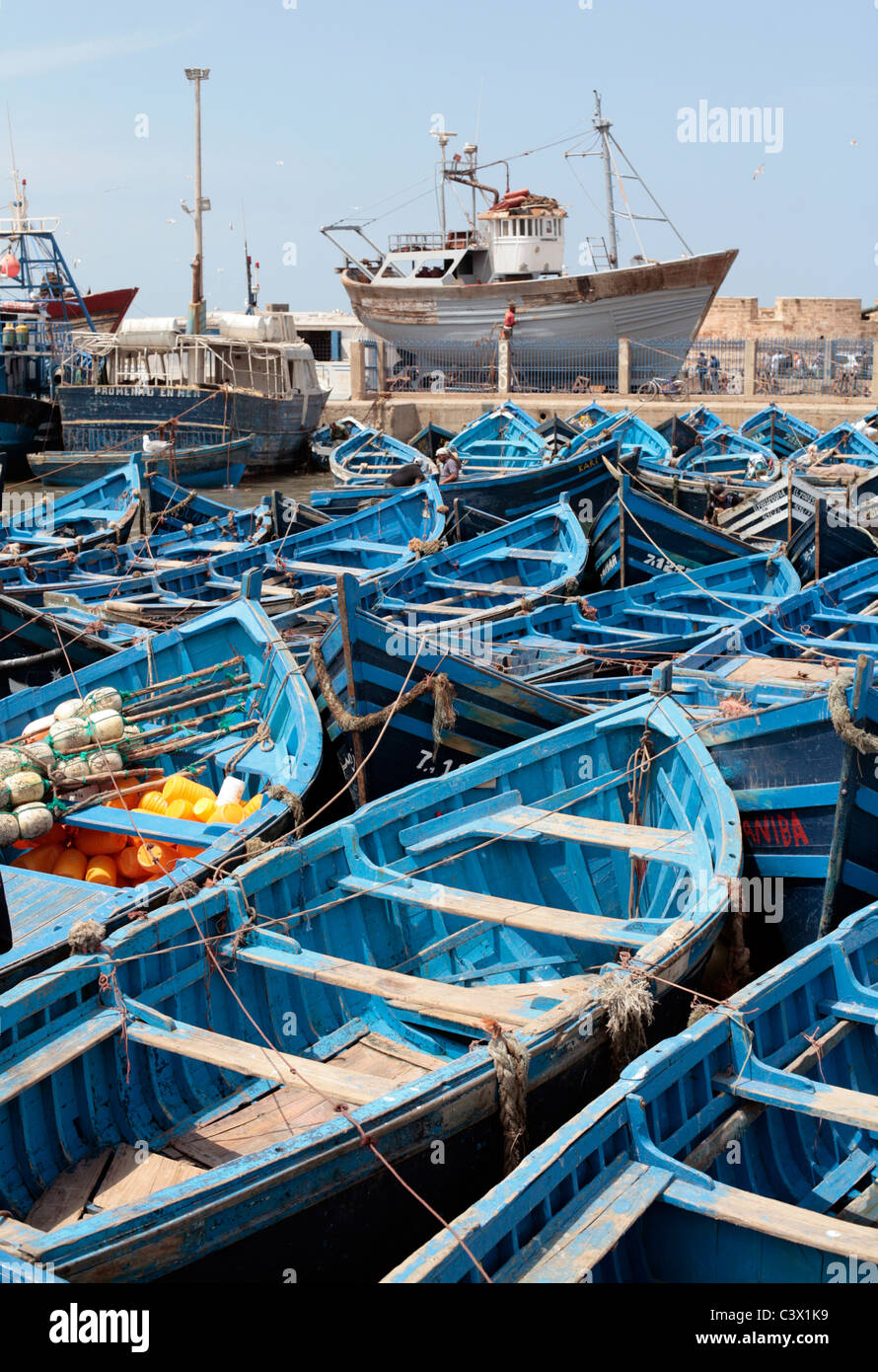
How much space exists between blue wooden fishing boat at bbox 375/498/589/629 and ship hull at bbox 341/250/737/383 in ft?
79.7

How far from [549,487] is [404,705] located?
10.5m

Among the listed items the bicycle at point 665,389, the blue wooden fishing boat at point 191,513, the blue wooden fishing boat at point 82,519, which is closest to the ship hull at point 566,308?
the bicycle at point 665,389

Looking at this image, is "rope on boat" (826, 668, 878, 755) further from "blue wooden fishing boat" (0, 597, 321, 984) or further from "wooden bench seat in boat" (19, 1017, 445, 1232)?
"blue wooden fishing boat" (0, 597, 321, 984)

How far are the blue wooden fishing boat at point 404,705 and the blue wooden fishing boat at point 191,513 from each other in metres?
9.32

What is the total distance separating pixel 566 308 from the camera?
128ft

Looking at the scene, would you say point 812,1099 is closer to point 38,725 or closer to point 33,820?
point 33,820

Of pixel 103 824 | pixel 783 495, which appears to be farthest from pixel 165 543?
pixel 103 824

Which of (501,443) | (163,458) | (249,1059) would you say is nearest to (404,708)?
(249,1059)

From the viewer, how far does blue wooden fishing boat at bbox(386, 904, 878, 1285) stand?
421 cm

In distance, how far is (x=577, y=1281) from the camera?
411 centimetres

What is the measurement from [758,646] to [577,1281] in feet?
28.2

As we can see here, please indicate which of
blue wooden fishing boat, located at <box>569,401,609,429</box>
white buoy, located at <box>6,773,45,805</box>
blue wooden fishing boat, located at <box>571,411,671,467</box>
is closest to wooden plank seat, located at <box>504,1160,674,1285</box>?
white buoy, located at <box>6,773,45,805</box>

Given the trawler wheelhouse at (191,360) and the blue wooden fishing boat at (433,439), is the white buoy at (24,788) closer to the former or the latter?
the blue wooden fishing boat at (433,439)
